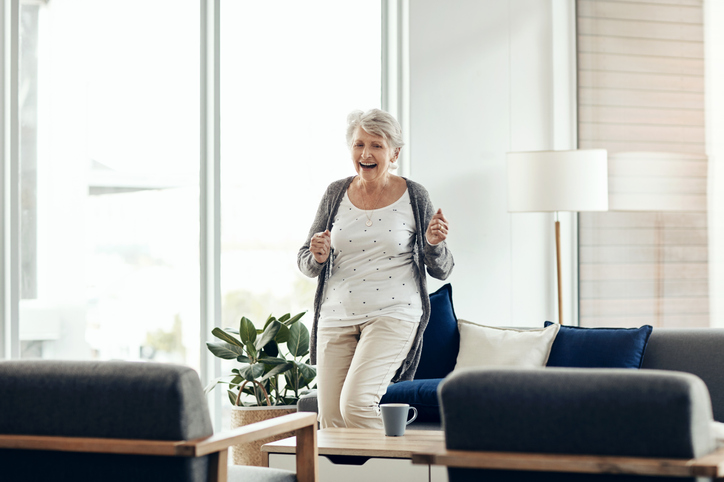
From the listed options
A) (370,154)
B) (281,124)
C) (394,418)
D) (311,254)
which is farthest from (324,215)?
(281,124)

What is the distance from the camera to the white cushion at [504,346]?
10.1 feet

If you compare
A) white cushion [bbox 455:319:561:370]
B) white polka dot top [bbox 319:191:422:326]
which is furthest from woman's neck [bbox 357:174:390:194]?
white cushion [bbox 455:319:561:370]

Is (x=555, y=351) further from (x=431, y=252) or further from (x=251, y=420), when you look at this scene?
(x=251, y=420)

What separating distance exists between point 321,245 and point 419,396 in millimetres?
715

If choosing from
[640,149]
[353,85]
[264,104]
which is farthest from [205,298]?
[640,149]

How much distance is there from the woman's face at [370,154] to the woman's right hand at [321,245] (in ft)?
1.02

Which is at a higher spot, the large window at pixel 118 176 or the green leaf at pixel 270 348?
the large window at pixel 118 176

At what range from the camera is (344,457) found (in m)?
2.33

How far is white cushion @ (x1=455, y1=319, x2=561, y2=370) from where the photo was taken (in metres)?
3.09

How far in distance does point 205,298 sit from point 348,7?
6.55 ft

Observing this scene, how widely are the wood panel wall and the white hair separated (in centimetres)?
190

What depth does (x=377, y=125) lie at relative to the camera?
3041mm

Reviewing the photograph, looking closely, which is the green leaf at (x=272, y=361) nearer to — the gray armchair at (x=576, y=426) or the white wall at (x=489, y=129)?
the white wall at (x=489, y=129)

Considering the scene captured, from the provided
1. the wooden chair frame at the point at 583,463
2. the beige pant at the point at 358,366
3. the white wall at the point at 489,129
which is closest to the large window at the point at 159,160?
the white wall at the point at 489,129
